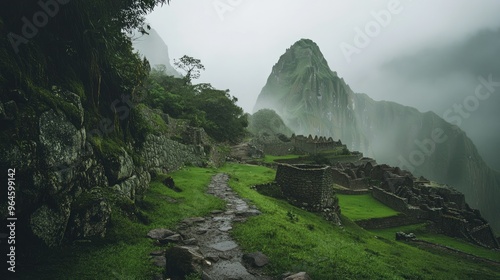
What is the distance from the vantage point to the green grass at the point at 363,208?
26.2m

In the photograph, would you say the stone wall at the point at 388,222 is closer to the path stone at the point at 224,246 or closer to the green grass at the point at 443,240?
the green grass at the point at 443,240

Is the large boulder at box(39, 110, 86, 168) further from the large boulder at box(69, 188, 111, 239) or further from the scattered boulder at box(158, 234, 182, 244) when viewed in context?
the scattered boulder at box(158, 234, 182, 244)

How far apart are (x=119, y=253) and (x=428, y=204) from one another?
120 ft

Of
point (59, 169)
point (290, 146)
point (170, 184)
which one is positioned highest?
point (290, 146)

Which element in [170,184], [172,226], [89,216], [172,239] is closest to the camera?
[89,216]

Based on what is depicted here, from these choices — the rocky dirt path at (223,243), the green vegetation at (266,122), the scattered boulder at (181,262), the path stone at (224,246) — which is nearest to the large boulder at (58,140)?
the scattered boulder at (181,262)

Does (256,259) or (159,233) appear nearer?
(256,259)

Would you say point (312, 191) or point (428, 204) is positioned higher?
point (312, 191)

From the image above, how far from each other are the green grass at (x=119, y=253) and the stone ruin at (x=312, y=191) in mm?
7266

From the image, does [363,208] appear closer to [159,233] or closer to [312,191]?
[312,191]

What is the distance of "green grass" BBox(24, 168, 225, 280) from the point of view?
546cm

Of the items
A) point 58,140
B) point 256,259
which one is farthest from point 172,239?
point 58,140

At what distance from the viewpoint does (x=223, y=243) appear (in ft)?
27.9

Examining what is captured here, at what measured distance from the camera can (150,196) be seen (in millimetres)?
11891
